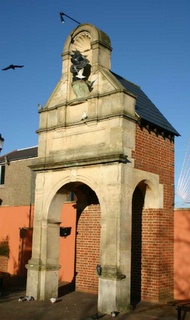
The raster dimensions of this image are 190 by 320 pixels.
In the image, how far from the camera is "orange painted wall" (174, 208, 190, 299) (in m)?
11.6

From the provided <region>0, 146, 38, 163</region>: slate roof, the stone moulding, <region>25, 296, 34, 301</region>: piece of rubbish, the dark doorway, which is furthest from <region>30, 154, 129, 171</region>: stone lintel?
<region>0, 146, 38, 163</region>: slate roof

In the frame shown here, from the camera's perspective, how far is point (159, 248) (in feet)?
38.1

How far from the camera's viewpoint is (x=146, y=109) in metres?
12.6

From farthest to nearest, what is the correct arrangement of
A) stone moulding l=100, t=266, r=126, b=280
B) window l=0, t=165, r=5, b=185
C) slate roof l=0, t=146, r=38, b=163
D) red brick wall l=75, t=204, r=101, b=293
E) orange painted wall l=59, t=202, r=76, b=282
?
window l=0, t=165, r=5, b=185 < slate roof l=0, t=146, r=38, b=163 < orange painted wall l=59, t=202, r=76, b=282 < red brick wall l=75, t=204, r=101, b=293 < stone moulding l=100, t=266, r=126, b=280

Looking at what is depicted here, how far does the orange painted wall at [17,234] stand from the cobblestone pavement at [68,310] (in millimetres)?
4715

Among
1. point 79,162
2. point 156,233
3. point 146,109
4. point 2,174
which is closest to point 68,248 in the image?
point 156,233

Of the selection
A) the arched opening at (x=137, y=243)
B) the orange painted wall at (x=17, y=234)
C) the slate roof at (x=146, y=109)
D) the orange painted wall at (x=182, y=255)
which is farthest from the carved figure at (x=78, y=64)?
the orange painted wall at (x=17, y=234)

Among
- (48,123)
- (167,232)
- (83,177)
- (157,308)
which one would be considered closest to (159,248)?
(167,232)

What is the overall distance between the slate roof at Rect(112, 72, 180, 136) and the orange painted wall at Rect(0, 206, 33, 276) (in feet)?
24.3

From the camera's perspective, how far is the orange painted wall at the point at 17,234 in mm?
17016

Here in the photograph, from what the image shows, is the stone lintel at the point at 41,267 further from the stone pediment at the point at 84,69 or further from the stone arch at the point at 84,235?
the stone pediment at the point at 84,69

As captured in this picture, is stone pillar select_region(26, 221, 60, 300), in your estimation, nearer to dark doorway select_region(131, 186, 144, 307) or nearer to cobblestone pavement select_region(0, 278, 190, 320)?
cobblestone pavement select_region(0, 278, 190, 320)

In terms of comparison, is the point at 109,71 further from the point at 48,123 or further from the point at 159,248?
the point at 159,248

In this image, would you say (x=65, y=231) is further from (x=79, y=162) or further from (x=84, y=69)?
(x=84, y=69)
